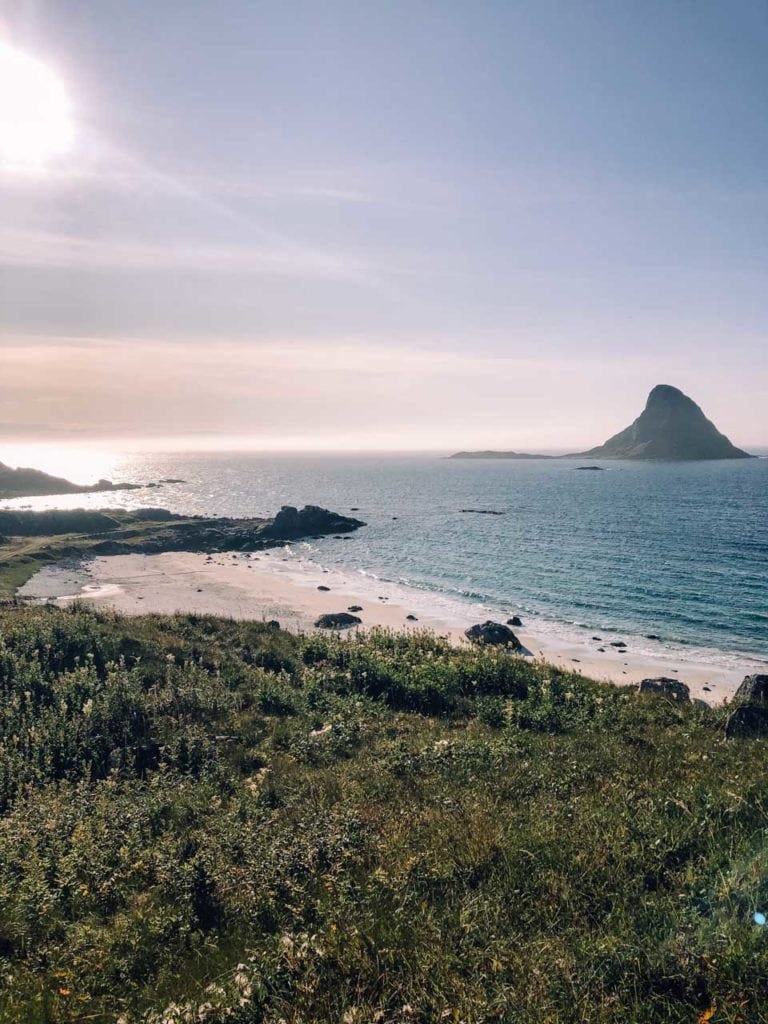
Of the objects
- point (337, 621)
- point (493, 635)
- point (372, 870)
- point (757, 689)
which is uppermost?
point (372, 870)

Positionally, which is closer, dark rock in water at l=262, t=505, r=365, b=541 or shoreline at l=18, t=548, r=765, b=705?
shoreline at l=18, t=548, r=765, b=705

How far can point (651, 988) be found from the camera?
541cm

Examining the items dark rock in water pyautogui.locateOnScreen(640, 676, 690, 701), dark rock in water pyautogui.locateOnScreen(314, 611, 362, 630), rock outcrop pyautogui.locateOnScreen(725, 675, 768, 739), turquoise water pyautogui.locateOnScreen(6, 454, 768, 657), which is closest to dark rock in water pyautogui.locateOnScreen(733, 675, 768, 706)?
rock outcrop pyautogui.locateOnScreen(725, 675, 768, 739)

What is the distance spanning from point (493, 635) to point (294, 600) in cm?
2343

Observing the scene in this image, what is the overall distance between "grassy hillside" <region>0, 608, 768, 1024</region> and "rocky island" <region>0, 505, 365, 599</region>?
69353mm

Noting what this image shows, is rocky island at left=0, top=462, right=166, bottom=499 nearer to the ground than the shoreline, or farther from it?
farther from it

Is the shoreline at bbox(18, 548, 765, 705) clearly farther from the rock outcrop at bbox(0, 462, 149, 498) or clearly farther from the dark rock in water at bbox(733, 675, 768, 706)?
the rock outcrop at bbox(0, 462, 149, 498)

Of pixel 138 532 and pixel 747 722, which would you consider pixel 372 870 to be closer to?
pixel 747 722

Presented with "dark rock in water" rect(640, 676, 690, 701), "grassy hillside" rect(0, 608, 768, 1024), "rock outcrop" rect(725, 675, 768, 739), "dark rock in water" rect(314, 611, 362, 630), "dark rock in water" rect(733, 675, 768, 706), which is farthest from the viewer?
"dark rock in water" rect(314, 611, 362, 630)

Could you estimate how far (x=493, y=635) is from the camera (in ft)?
136

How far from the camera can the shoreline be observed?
3716 cm

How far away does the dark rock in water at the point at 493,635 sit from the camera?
40.7 metres

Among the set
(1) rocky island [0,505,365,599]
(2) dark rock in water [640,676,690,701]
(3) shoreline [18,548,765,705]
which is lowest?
(3) shoreline [18,548,765,705]

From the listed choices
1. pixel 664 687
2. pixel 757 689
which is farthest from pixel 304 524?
Result: pixel 757 689
